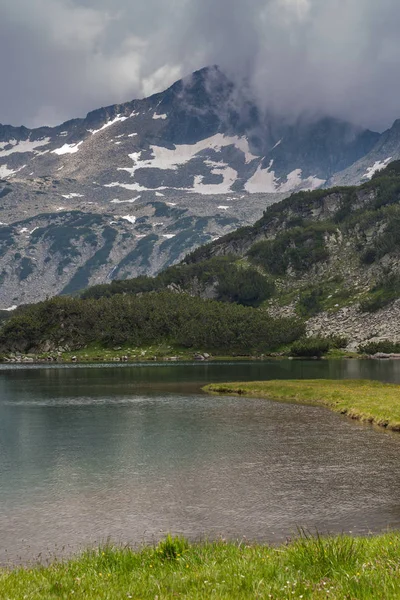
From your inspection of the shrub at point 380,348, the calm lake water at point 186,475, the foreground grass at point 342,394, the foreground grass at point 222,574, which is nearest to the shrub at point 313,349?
the shrub at point 380,348

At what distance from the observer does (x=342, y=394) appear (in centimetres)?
7206

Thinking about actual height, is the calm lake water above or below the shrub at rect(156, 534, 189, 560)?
below

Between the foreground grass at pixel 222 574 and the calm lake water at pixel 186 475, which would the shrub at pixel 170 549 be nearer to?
the foreground grass at pixel 222 574

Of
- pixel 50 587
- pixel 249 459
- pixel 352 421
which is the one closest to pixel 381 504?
pixel 249 459

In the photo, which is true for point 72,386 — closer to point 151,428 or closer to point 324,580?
point 151,428

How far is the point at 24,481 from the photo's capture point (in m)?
34.0

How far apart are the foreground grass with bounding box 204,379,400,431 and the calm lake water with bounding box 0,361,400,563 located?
248 centimetres

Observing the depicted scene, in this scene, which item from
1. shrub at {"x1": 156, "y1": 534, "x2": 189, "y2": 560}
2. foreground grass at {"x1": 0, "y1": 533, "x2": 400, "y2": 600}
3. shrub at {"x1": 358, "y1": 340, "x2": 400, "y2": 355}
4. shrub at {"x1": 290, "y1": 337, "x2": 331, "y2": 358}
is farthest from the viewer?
shrub at {"x1": 290, "y1": 337, "x2": 331, "y2": 358}

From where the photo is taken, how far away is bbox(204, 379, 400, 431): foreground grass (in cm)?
5619

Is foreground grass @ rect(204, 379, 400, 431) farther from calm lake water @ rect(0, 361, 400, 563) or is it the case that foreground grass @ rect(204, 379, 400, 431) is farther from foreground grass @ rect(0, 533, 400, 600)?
foreground grass @ rect(0, 533, 400, 600)

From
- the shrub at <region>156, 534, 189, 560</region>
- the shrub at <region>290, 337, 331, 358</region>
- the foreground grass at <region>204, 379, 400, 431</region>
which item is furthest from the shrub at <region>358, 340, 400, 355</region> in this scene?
the shrub at <region>156, 534, 189, 560</region>

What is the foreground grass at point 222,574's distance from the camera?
36.8ft

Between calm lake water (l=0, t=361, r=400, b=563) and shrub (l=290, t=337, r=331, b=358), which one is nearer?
calm lake water (l=0, t=361, r=400, b=563)

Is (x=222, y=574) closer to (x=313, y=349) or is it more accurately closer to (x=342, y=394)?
(x=342, y=394)
